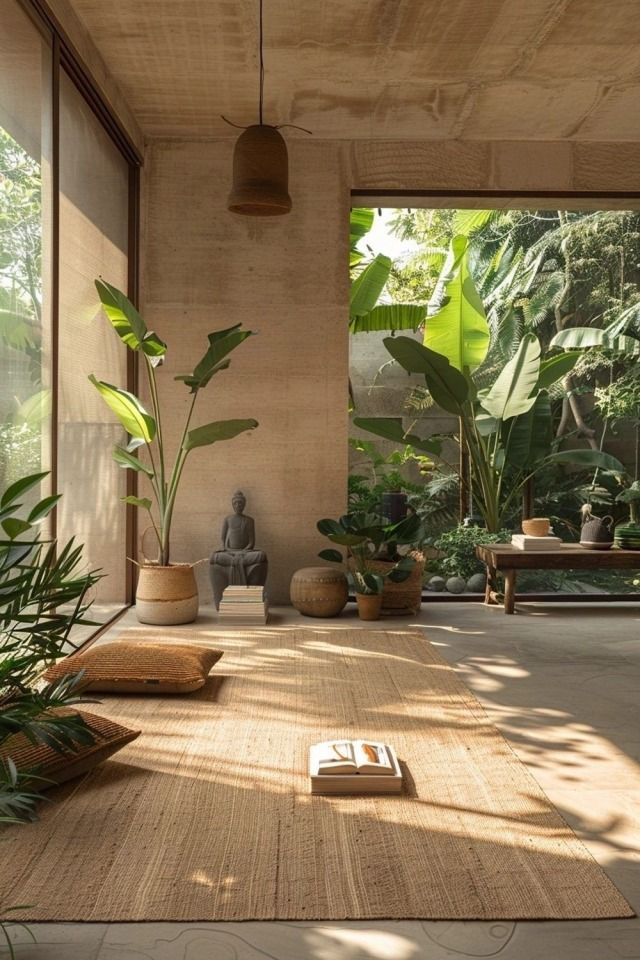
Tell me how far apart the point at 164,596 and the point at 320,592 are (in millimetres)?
902

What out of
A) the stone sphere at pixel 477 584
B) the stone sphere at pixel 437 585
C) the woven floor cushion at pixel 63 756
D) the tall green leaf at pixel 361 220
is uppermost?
the tall green leaf at pixel 361 220

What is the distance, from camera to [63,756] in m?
2.54

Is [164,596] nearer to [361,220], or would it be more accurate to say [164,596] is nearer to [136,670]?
[136,670]

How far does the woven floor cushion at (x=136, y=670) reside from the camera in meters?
3.68

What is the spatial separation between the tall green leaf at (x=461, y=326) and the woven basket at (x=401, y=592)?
1.73m

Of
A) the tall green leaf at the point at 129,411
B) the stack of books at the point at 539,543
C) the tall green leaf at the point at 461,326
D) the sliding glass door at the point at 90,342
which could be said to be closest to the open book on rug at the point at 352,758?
the sliding glass door at the point at 90,342

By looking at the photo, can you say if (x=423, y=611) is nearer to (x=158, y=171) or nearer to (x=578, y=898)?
(x=158, y=171)

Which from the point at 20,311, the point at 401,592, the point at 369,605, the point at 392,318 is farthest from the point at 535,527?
the point at 20,311

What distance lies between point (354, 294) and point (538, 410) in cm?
158

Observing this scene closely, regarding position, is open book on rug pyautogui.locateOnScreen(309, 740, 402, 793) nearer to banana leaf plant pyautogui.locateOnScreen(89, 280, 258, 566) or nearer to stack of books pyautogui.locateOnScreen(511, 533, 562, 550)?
banana leaf plant pyautogui.locateOnScreen(89, 280, 258, 566)

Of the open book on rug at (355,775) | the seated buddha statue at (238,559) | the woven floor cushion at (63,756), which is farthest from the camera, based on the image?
the seated buddha statue at (238,559)

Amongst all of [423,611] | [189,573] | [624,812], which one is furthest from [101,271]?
[624,812]

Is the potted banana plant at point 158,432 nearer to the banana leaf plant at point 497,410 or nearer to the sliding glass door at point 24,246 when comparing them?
the sliding glass door at point 24,246

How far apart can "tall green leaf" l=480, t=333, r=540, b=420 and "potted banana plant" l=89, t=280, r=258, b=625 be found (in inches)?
76.1
